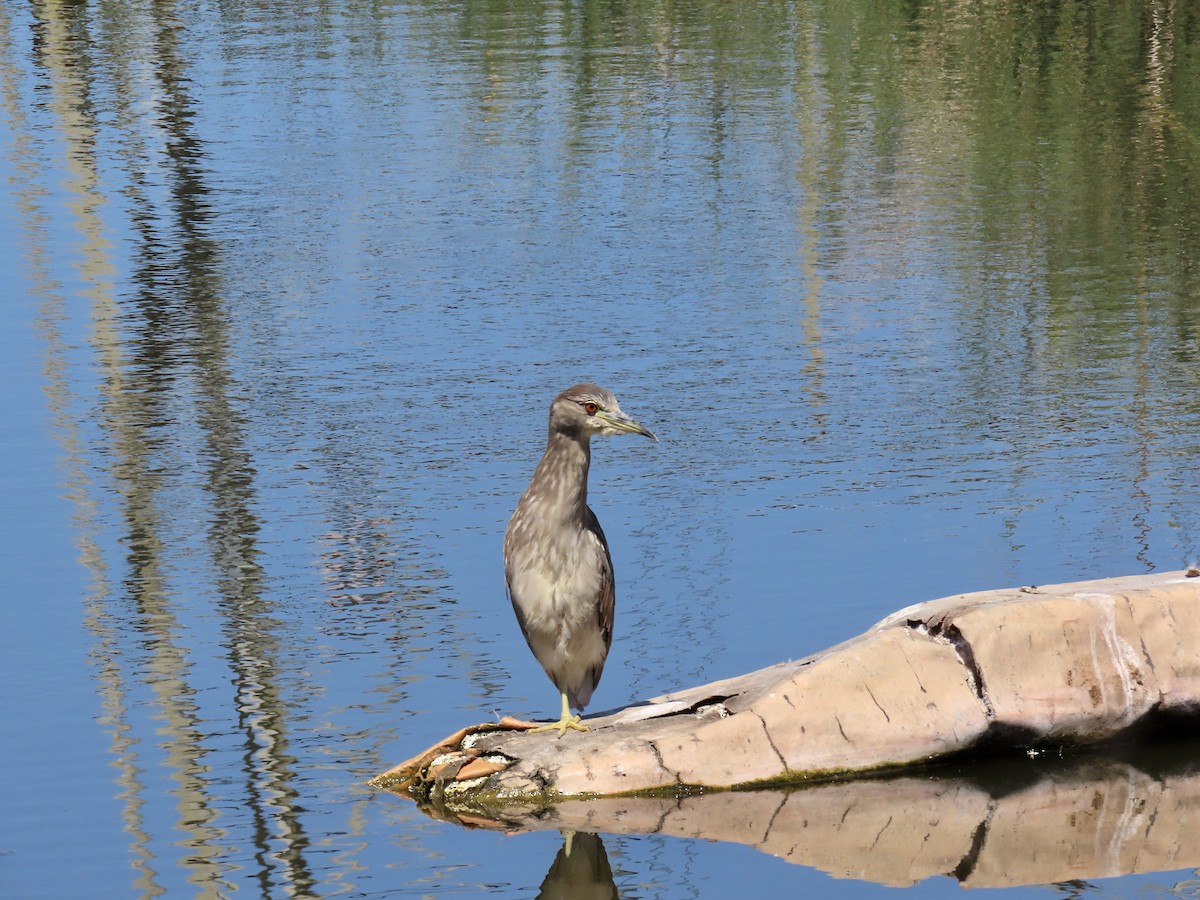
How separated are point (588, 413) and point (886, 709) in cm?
147

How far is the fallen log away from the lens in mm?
7074

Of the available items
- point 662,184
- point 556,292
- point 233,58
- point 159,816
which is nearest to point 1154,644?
point 159,816

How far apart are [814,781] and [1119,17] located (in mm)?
18388

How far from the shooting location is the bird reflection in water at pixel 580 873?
6539 millimetres

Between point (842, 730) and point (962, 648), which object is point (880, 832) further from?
point (962, 648)

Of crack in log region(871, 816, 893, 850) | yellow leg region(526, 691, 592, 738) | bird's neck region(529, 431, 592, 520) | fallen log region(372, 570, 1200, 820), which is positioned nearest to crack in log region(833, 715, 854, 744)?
fallen log region(372, 570, 1200, 820)

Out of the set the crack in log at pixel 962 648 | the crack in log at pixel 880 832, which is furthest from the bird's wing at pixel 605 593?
the crack in log at pixel 880 832

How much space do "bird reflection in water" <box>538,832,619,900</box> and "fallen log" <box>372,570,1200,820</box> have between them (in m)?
0.30

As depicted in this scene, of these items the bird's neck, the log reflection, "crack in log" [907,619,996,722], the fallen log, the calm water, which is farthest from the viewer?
the calm water

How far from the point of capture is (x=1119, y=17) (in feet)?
Answer: 77.6

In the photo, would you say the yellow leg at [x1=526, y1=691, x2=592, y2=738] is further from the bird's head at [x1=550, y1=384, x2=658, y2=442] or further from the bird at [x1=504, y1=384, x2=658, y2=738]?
the bird's head at [x1=550, y1=384, x2=658, y2=442]

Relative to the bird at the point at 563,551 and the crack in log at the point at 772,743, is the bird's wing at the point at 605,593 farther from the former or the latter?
the crack in log at the point at 772,743

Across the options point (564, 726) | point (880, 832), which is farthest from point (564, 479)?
point (880, 832)

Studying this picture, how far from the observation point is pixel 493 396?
11.4 meters
